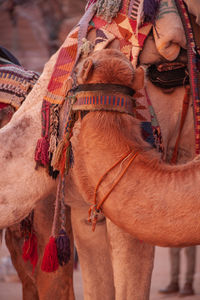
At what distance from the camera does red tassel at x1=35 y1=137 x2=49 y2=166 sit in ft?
6.42

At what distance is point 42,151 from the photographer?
1.96 meters

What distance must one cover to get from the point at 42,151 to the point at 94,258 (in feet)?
2.78

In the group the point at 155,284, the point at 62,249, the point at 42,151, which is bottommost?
the point at 155,284

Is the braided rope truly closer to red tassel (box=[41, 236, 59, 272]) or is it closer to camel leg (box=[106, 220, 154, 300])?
camel leg (box=[106, 220, 154, 300])

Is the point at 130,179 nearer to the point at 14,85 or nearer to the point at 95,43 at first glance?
the point at 95,43

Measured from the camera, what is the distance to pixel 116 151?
5.20ft

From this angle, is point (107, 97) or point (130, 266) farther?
point (130, 266)

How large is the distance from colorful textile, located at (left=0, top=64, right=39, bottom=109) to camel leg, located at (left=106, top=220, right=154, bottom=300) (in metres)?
0.95

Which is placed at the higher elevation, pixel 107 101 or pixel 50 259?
pixel 107 101

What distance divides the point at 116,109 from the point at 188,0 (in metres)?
0.75

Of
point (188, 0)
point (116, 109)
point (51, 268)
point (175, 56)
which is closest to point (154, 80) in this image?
point (175, 56)

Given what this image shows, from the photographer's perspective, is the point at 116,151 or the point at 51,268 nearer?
the point at 116,151

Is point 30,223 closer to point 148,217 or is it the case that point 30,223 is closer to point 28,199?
point 28,199

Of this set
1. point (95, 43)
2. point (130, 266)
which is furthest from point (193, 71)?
point (130, 266)
